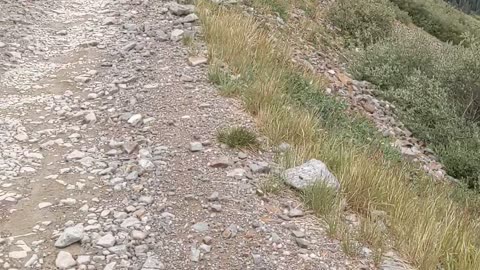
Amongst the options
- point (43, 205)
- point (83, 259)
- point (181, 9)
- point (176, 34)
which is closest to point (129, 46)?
point (176, 34)

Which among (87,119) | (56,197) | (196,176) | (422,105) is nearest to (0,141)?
(87,119)

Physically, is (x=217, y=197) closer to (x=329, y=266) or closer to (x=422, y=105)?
(x=329, y=266)

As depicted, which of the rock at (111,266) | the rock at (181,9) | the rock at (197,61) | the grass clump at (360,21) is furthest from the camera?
the grass clump at (360,21)

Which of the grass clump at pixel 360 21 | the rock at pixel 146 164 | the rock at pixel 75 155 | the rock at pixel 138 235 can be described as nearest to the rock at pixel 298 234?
the rock at pixel 138 235

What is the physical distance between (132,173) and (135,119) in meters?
1.13

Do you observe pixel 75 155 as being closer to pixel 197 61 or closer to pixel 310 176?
pixel 310 176

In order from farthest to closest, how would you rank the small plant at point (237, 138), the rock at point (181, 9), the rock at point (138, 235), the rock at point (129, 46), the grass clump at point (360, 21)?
the grass clump at point (360, 21) < the rock at point (181, 9) < the rock at point (129, 46) < the small plant at point (237, 138) < the rock at point (138, 235)

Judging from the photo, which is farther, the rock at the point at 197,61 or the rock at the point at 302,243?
the rock at the point at 197,61

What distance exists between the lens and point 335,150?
550 cm

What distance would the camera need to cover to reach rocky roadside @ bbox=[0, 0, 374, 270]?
3.98 metres

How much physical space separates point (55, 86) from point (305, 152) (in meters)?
3.48

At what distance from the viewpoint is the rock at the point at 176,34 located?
26.2 ft

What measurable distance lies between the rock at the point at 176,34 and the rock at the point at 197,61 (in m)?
0.76

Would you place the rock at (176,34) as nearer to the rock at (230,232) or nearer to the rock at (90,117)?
the rock at (90,117)
